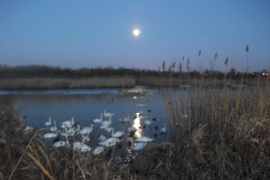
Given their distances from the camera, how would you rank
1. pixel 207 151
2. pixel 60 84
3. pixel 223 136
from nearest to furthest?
pixel 207 151
pixel 223 136
pixel 60 84

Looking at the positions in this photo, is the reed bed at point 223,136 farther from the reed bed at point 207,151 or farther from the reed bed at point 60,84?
the reed bed at point 60,84

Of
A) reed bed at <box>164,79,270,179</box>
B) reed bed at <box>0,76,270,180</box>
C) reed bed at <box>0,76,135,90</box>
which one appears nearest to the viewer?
reed bed at <box>0,76,270,180</box>

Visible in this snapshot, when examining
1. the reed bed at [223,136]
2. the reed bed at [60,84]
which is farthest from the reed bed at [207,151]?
the reed bed at [60,84]

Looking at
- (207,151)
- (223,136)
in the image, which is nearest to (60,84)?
(223,136)

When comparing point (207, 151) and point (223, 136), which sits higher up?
point (223, 136)

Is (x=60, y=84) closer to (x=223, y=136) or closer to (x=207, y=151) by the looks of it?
(x=223, y=136)

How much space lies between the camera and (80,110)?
10.5m

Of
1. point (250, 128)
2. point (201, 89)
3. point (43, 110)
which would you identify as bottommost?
point (43, 110)

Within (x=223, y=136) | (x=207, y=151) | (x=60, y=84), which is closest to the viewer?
(x=207, y=151)

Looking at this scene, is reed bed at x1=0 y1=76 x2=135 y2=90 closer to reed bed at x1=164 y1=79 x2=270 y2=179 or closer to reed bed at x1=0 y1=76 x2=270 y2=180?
reed bed at x1=164 y1=79 x2=270 y2=179

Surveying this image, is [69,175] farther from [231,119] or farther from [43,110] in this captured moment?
[43,110]

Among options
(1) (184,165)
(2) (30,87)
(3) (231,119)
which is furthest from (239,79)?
(2) (30,87)

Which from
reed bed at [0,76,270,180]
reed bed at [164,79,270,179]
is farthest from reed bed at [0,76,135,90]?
reed bed at [0,76,270,180]

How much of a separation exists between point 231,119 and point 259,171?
1.34 m
